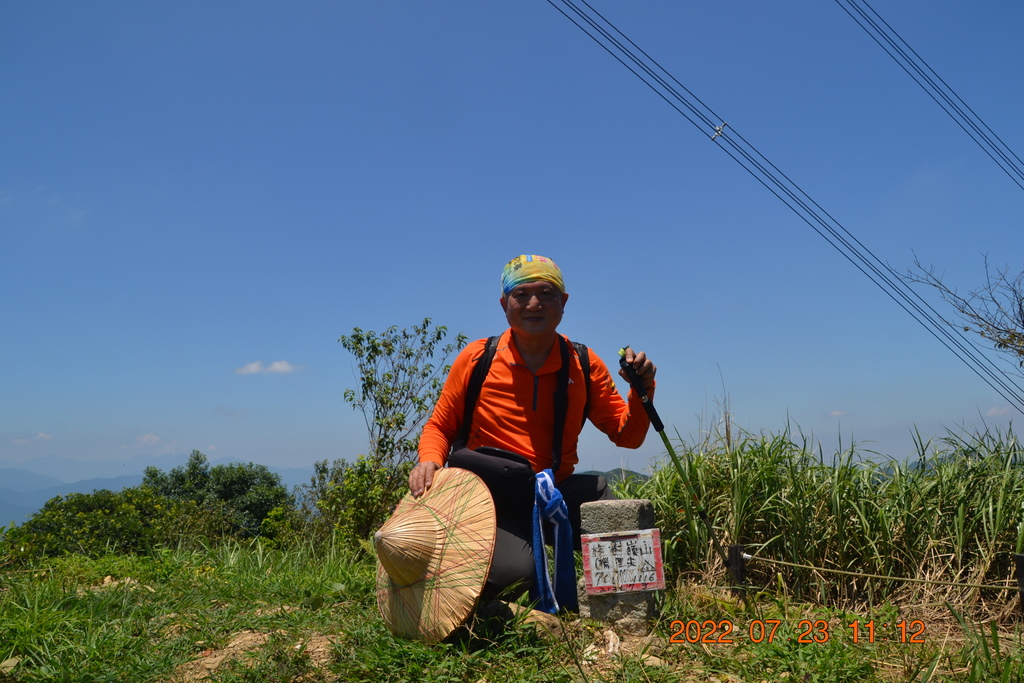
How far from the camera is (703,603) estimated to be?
141 inches

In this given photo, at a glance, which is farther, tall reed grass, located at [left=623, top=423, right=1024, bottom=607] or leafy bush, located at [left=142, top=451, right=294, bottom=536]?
leafy bush, located at [left=142, top=451, right=294, bottom=536]

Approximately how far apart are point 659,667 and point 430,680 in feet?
3.00

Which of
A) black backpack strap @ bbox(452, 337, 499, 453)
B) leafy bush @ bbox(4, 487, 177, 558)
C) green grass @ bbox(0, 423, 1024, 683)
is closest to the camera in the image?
green grass @ bbox(0, 423, 1024, 683)

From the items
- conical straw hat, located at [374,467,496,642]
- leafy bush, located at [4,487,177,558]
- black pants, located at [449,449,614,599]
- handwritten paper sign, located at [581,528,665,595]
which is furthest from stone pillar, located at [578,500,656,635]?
leafy bush, located at [4,487,177,558]

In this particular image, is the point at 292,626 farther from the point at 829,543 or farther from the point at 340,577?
the point at 829,543

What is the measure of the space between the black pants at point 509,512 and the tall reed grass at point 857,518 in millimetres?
1227

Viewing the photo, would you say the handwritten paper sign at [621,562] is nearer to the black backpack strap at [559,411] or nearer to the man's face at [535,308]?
the black backpack strap at [559,411]

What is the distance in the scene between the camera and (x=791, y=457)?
4.43 meters

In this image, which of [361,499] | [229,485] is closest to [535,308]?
[361,499]

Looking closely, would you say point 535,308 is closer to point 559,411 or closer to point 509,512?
point 559,411

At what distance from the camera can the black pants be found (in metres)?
3.12

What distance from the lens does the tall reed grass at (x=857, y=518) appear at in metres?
3.76

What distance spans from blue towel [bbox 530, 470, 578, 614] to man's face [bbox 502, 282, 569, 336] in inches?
29.2

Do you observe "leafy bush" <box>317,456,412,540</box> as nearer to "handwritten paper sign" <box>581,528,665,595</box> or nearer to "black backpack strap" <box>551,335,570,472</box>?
"black backpack strap" <box>551,335,570,472</box>
